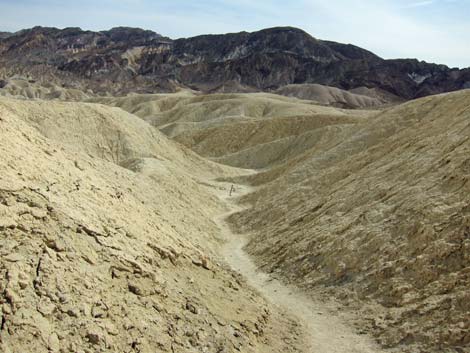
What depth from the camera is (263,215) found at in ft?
78.7

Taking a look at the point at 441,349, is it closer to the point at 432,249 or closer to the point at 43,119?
the point at 432,249

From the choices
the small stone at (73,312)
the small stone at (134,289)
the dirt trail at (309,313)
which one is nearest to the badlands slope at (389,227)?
the dirt trail at (309,313)

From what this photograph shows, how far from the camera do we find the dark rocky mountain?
151375 mm

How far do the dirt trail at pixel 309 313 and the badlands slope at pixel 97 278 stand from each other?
58 centimetres

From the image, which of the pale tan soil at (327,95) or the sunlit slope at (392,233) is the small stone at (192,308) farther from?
the pale tan soil at (327,95)

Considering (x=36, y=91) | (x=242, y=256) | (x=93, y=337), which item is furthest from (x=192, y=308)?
(x=36, y=91)

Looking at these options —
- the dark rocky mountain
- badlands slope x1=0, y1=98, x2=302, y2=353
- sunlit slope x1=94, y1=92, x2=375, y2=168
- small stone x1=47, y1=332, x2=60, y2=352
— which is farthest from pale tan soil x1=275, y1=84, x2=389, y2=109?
small stone x1=47, y1=332, x2=60, y2=352

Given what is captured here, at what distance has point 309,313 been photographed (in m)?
13.8

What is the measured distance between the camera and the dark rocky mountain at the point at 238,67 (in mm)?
151375

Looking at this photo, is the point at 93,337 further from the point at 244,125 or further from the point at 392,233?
the point at 244,125

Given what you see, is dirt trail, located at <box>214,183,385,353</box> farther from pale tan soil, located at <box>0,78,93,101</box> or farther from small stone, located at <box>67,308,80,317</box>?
pale tan soil, located at <box>0,78,93,101</box>

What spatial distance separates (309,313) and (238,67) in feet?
510

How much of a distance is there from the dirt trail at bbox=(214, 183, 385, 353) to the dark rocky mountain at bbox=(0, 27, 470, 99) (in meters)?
136

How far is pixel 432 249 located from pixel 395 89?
465 ft
